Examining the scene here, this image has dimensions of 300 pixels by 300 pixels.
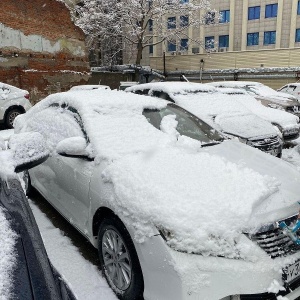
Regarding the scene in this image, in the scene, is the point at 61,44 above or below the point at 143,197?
above

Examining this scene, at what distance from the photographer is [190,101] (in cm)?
634

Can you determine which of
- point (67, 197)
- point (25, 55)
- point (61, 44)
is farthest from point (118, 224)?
point (61, 44)

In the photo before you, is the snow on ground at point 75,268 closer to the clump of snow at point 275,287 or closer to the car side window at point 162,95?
the clump of snow at point 275,287

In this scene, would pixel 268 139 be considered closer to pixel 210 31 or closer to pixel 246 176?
pixel 246 176

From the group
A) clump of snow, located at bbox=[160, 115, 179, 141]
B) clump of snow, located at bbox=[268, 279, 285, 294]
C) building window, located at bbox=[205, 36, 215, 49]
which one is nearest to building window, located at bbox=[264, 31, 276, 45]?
building window, located at bbox=[205, 36, 215, 49]

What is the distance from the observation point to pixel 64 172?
3225 millimetres

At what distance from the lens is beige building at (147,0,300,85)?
26.7 m

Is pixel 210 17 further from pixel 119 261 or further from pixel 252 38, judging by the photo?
pixel 119 261

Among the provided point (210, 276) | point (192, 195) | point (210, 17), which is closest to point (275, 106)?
point (192, 195)

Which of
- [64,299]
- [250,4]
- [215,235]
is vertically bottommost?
[215,235]

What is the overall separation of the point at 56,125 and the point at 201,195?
1.98 m

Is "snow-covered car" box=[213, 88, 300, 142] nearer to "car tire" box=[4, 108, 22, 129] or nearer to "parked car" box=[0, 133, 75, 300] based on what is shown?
"parked car" box=[0, 133, 75, 300]

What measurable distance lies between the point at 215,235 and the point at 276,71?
26034 mm

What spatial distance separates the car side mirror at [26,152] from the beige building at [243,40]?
86.3ft
